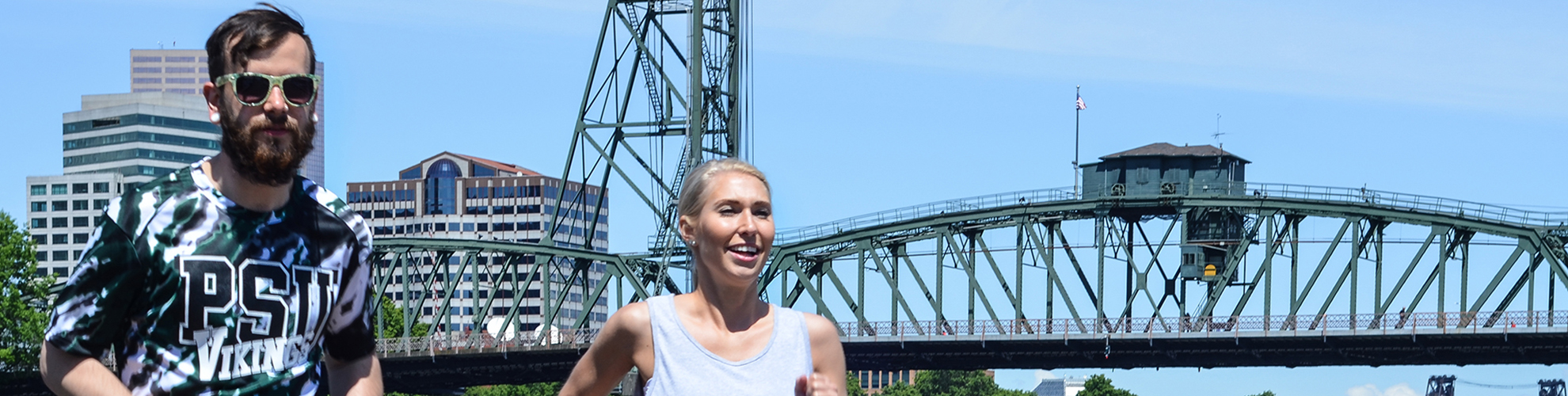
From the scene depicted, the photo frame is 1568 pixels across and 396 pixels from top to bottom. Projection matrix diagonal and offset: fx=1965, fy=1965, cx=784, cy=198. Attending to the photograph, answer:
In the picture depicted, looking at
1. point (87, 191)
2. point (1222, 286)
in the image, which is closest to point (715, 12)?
point (1222, 286)

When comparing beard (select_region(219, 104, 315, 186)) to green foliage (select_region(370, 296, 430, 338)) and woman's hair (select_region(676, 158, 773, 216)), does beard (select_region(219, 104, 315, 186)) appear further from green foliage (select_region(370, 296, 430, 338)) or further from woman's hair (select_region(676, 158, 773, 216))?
green foliage (select_region(370, 296, 430, 338))

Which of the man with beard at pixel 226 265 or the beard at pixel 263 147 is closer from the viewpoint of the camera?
the man with beard at pixel 226 265

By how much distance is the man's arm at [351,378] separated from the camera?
17.1 feet

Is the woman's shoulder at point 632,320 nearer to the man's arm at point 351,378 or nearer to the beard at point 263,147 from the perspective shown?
the man's arm at point 351,378

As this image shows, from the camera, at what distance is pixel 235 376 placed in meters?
4.93

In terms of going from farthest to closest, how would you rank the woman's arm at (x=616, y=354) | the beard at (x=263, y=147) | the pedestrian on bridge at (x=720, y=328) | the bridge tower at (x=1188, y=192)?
the bridge tower at (x=1188, y=192)
the woman's arm at (x=616, y=354)
the pedestrian on bridge at (x=720, y=328)
the beard at (x=263, y=147)

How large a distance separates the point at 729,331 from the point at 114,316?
176 centimetres

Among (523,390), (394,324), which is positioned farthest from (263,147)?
(523,390)

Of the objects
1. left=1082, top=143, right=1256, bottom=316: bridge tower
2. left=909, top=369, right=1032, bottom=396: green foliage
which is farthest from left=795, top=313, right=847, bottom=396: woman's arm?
left=909, top=369, right=1032, bottom=396: green foliage

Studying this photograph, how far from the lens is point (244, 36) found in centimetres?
501

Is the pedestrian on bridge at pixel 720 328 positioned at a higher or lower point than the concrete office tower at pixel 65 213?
higher

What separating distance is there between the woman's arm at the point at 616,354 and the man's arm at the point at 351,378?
64 cm

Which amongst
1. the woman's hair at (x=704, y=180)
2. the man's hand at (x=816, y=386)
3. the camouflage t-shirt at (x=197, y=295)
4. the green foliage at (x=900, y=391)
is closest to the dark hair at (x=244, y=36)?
the camouflage t-shirt at (x=197, y=295)

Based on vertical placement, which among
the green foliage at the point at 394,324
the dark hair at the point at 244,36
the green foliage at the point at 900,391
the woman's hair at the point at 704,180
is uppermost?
the dark hair at the point at 244,36
